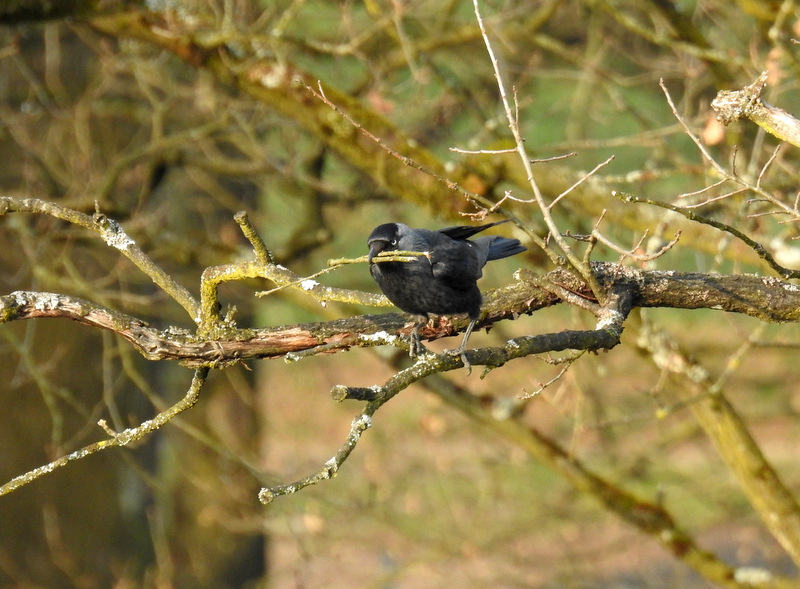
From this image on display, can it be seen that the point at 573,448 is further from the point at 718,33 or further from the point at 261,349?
the point at 718,33

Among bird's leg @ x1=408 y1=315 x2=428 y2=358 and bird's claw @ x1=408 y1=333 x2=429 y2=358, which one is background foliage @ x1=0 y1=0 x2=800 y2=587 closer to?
bird's leg @ x1=408 y1=315 x2=428 y2=358

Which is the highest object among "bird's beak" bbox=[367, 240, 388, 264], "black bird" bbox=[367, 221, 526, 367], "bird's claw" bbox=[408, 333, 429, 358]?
"bird's beak" bbox=[367, 240, 388, 264]

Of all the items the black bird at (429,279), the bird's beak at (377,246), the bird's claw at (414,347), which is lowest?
the bird's claw at (414,347)

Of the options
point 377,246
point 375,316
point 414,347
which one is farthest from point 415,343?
point 377,246

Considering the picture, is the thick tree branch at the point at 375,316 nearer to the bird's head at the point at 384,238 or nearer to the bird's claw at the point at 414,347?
the bird's claw at the point at 414,347

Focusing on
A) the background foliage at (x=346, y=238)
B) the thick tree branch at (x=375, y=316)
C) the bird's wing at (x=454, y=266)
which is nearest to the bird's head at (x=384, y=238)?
the bird's wing at (x=454, y=266)

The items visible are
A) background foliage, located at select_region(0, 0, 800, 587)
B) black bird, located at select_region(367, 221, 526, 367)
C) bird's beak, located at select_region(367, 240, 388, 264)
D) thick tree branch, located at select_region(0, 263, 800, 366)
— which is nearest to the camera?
thick tree branch, located at select_region(0, 263, 800, 366)

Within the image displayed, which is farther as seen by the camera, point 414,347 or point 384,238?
point 384,238

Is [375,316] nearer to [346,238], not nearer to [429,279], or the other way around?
[429,279]

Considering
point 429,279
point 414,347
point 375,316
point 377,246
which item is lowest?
point 414,347

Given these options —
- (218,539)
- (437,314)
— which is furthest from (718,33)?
(218,539)

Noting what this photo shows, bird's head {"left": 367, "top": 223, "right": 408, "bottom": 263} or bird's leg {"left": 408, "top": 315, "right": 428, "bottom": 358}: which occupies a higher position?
bird's head {"left": 367, "top": 223, "right": 408, "bottom": 263}

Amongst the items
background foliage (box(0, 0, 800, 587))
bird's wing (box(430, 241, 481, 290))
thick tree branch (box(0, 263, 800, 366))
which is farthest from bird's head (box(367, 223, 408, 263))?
background foliage (box(0, 0, 800, 587))

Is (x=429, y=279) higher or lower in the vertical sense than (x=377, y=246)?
lower
